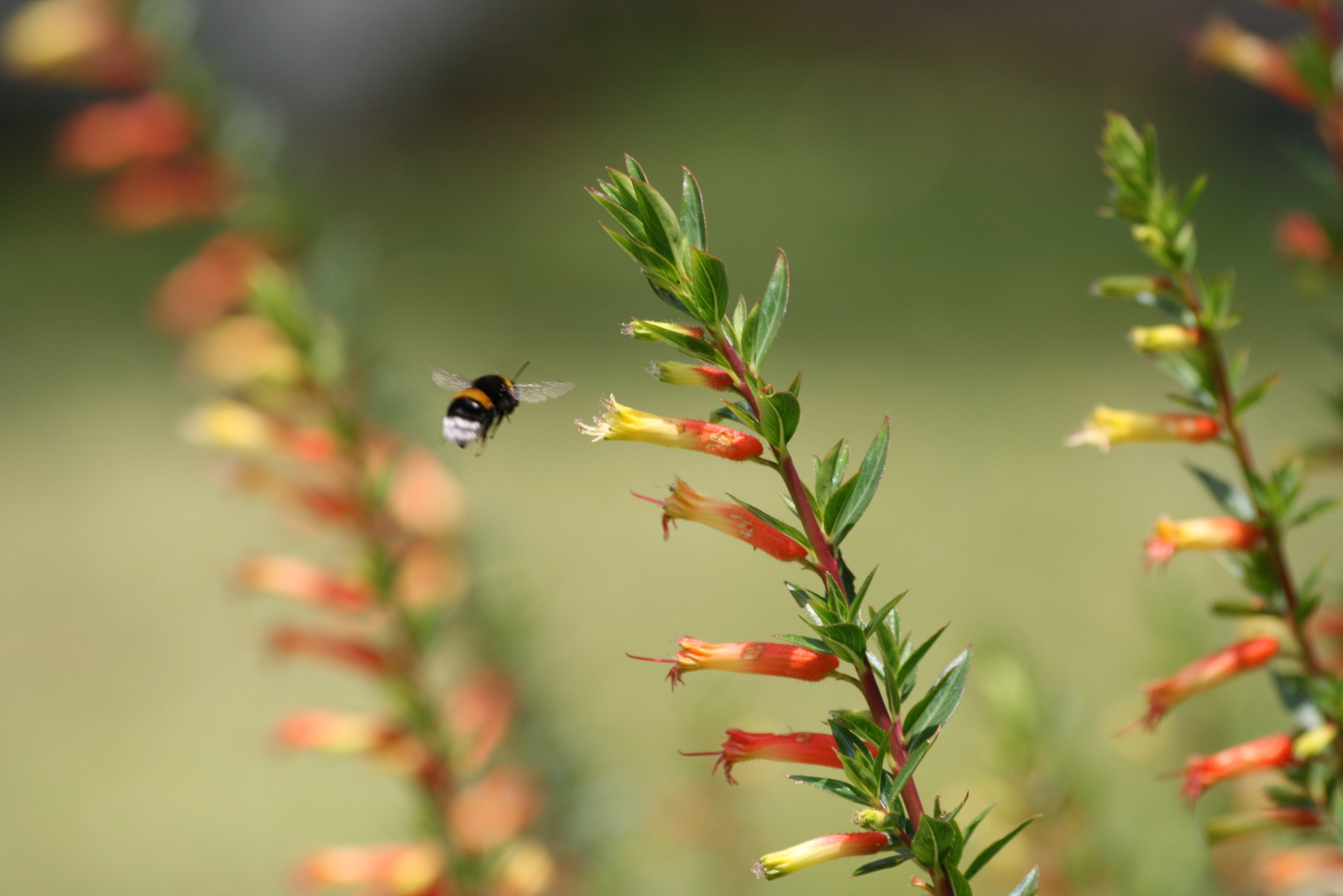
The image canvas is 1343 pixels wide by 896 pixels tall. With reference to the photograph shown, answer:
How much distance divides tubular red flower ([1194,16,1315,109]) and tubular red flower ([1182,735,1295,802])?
173 mm

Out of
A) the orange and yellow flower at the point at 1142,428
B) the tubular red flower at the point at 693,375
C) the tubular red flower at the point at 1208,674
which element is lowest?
the tubular red flower at the point at 1208,674

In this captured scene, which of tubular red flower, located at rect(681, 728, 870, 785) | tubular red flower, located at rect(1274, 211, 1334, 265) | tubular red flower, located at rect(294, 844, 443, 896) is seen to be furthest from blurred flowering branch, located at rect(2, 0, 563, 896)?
tubular red flower, located at rect(1274, 211, 1334, 265)

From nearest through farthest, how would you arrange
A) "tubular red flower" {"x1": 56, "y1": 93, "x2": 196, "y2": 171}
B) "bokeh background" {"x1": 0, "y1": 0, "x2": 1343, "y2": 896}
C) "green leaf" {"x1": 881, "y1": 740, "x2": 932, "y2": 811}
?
"green leaf" {"x1": 881, "y1": 740, "x2": 932, "y2": 811}, "tubular red flower" {"x1": 56, "y1": 93, "x2": 196, "y2": 171}, "bokeh background" {"x1": 0, "y1": 0, "x2": 1343, "y2": 896}

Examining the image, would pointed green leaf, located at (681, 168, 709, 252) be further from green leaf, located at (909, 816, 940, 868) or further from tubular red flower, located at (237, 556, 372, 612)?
tubular red flower, located at (237, 556, 372, 612)

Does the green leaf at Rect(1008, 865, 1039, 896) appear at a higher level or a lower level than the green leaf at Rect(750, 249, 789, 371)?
lower

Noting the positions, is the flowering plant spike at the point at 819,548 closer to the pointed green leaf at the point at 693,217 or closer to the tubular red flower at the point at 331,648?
the pointed green leaf at the point at 693,217

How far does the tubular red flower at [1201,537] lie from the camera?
0.22 meters

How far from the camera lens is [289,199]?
1.78ft

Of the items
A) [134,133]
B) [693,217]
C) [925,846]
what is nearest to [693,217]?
[693,217]

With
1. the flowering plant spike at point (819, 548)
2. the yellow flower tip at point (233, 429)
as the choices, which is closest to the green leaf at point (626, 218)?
the flowering plant spike at point (819, 548)

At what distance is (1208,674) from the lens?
0.25 m

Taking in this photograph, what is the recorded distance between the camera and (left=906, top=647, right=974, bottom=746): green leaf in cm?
18

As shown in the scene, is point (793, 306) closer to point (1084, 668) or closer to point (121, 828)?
point (1084, 668)

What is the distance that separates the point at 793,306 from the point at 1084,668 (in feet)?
2.14
